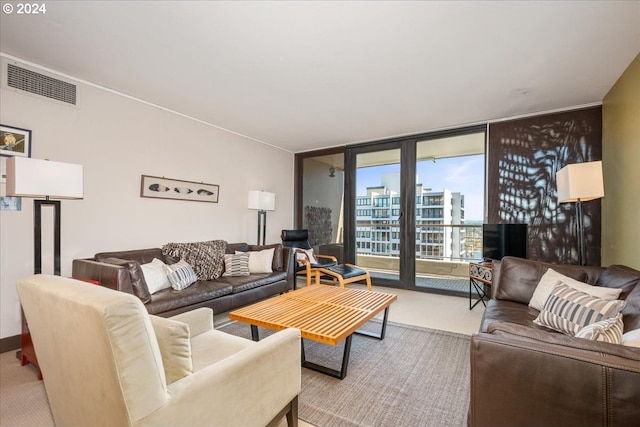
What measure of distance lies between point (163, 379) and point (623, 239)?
393 centimetres

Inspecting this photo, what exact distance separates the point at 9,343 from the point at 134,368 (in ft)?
9.14

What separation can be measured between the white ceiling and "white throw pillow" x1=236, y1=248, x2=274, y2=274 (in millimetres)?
1889

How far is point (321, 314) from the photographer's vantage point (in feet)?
7.40

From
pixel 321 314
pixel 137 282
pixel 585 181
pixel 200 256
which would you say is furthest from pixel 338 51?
pixel 200 256

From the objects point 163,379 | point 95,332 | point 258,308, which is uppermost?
point 95,332

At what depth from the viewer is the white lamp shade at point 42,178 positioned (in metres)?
2.04

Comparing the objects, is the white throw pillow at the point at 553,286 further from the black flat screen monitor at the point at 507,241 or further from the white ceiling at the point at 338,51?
the white ceiling at the point at 338,51

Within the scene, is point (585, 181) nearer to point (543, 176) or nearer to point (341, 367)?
point (543, 176)

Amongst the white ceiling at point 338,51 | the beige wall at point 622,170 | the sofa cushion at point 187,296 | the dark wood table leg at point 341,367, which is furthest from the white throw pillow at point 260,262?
the beige wall at point 622,170

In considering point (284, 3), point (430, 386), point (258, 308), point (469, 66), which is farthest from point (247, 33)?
point (430, 386)

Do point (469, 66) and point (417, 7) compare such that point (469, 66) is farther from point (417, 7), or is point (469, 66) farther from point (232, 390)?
point (232, 390)

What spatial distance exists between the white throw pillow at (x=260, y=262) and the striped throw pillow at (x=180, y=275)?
2.65 feet

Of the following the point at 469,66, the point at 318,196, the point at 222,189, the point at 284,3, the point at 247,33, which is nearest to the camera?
the point at 284,3

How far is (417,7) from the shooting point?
190 cm
